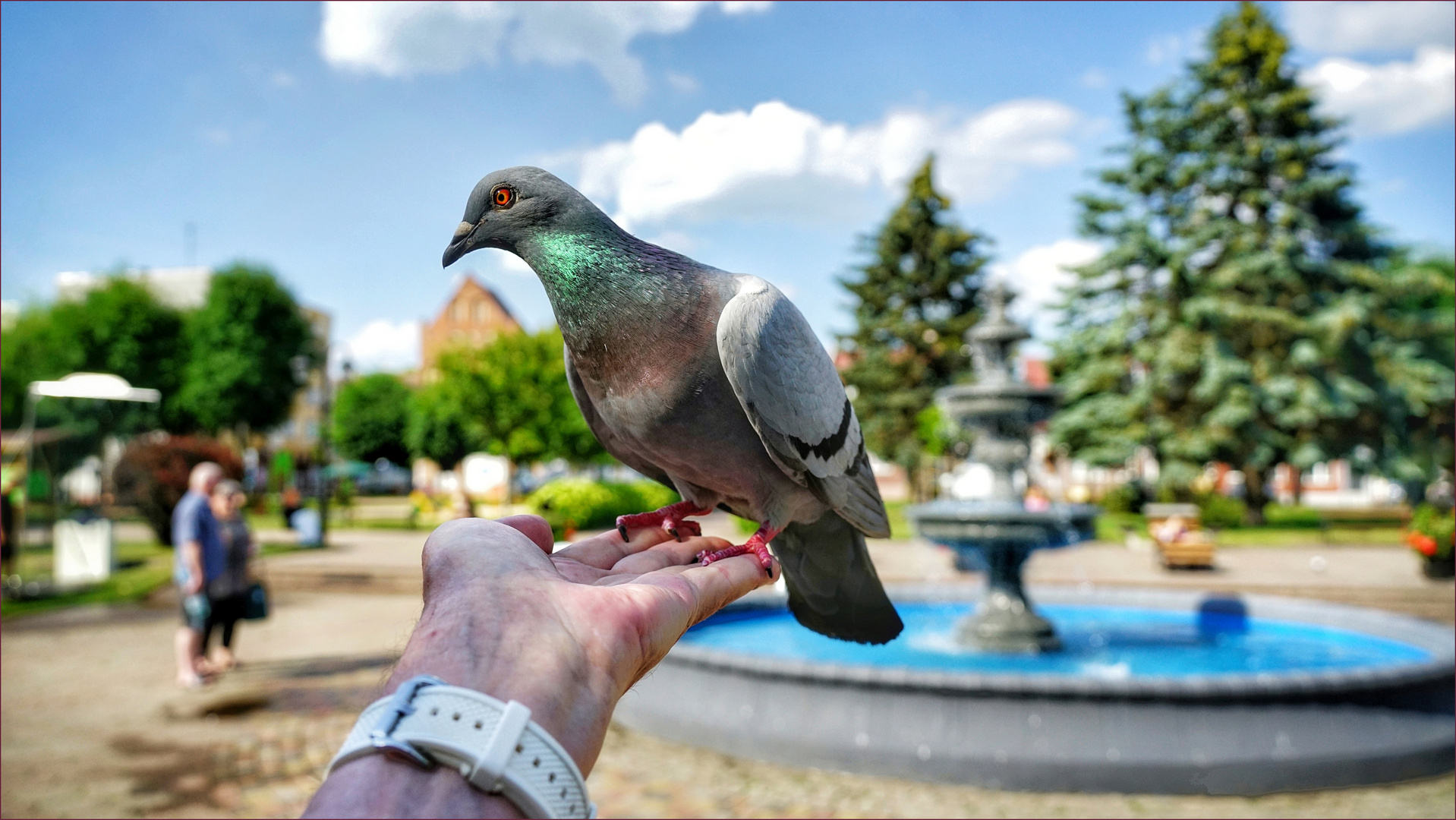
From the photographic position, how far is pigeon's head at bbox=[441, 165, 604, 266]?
184 centimetres

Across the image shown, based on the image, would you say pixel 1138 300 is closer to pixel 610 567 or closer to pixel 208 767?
pixel 208 767

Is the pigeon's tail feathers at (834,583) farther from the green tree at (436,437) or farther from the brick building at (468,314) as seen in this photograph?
the green tree at (436,437)

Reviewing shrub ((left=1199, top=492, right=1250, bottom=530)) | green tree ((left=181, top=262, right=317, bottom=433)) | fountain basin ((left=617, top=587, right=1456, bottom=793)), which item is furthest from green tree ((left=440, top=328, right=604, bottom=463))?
fountain basin ((left=617, top=587, right=1456, bottom=793))

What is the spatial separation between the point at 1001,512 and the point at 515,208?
25.4 ft

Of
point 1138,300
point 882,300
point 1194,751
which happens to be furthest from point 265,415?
point 1194,751

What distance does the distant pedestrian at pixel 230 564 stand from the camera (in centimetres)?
882

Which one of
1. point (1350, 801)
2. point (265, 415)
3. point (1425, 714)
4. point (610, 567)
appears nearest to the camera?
point (610, 567)

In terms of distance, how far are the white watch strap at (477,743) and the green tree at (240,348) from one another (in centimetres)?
4631

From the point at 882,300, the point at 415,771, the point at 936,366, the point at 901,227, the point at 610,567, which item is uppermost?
the point at 901,227

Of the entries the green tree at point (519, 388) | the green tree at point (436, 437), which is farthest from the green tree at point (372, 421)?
the green tree at point (519, 388)

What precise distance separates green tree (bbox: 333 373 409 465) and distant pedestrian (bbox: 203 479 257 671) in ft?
185

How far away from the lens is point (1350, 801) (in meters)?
6.09

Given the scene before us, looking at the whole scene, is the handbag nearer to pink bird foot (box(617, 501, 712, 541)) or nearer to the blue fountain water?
the blue fountain water

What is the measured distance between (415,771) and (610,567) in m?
0.94
